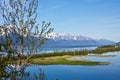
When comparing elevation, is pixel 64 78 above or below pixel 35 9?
below

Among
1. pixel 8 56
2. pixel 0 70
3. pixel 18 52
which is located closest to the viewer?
pixel 0 70

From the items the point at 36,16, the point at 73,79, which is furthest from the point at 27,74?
the point at 73,79

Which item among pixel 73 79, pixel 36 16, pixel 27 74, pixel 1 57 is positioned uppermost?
pixel 36 16

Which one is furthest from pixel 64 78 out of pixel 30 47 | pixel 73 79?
pixel 30 47

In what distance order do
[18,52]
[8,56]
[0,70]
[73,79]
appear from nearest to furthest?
1. [0,70]
2. [8,56]
3. [18,52]
4. [73,79]

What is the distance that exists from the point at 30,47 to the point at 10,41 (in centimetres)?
156

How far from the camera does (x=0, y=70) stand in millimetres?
14781

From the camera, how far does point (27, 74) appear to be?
16234 mm

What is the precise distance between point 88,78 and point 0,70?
57.4 m

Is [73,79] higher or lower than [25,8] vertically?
lower

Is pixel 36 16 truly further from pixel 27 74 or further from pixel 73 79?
pixel 73 79

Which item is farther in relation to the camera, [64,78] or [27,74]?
[64,78]

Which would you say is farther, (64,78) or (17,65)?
(64,78)

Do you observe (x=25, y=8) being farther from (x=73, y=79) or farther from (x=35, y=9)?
(x=73, y=79)
